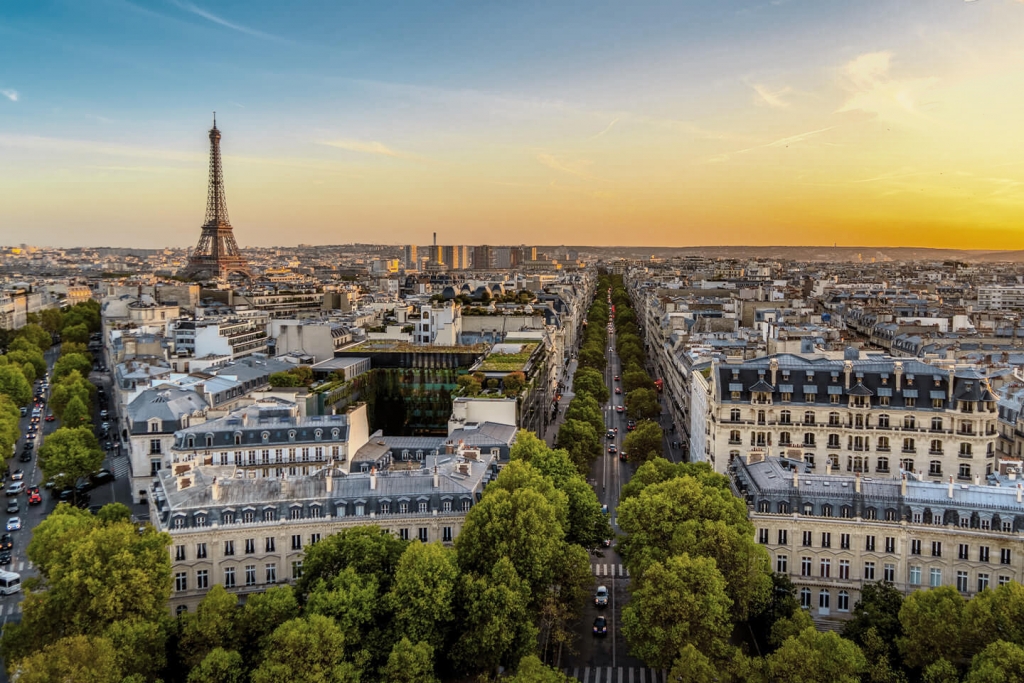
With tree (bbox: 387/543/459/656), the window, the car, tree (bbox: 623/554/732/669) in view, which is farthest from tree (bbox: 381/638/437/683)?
the car

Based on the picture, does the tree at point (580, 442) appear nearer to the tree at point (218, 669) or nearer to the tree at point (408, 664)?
the tree at point (408, 664)

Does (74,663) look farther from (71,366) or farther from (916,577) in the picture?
(71,366)

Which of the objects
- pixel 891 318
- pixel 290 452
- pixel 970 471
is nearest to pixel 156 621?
pixel 290 452

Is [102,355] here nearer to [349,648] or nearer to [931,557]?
[349,648]

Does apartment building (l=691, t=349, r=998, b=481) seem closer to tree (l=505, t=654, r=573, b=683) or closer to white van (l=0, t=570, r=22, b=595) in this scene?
tree (l=505, t=654, r=573, b=683)

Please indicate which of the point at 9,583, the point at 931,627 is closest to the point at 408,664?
the point at 931,627

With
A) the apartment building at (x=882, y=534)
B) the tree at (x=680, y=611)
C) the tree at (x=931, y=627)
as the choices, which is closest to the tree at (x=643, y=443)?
the apartment building at (x=882, y=534)

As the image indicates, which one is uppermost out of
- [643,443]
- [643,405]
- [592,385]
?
[592,385]
